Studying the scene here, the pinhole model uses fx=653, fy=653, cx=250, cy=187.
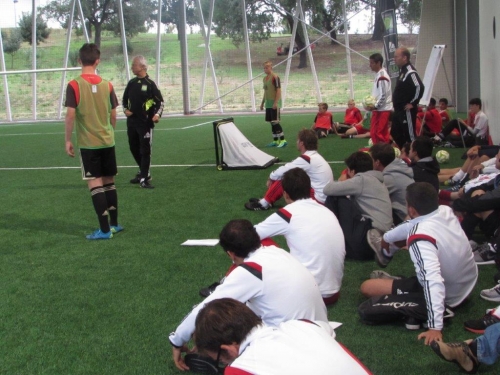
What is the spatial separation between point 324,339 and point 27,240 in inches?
202

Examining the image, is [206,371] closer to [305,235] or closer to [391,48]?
[305,235]

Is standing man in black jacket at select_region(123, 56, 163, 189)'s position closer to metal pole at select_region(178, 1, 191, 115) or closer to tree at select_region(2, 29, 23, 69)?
metal pole at select_region(178, 1, 191, 115)

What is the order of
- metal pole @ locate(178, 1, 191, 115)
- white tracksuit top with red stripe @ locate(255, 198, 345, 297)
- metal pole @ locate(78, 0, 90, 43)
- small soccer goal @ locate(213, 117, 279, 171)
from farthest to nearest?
1. metal pole @ locate(78, 0, 90, 43)
2. metal pole @ locate(178, 1, 191, 115)
3. small soccer goal @ locate(213, 117, 279, 171)
4. white tracksuit top with red stripe @ locate(255, 198, 345, 297)

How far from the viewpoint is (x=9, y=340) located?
4.20 m

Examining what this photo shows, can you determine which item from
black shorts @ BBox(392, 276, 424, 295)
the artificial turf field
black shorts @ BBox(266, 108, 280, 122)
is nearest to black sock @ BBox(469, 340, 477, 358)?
the artificial turf field

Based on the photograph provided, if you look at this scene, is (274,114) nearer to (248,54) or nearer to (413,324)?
(413,324)

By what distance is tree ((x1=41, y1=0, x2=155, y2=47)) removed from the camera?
26.1 m

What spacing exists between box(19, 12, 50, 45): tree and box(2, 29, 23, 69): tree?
0.19m

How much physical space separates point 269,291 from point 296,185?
130cm

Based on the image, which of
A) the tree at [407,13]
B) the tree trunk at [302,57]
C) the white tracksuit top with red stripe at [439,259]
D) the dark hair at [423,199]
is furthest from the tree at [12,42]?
the dark hair at [423,199]

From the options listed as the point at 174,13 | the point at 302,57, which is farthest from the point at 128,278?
the point at 174,13

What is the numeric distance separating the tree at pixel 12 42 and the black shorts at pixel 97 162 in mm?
22273

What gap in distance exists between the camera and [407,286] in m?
4.25

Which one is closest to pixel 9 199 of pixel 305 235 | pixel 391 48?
pixel 305 235
